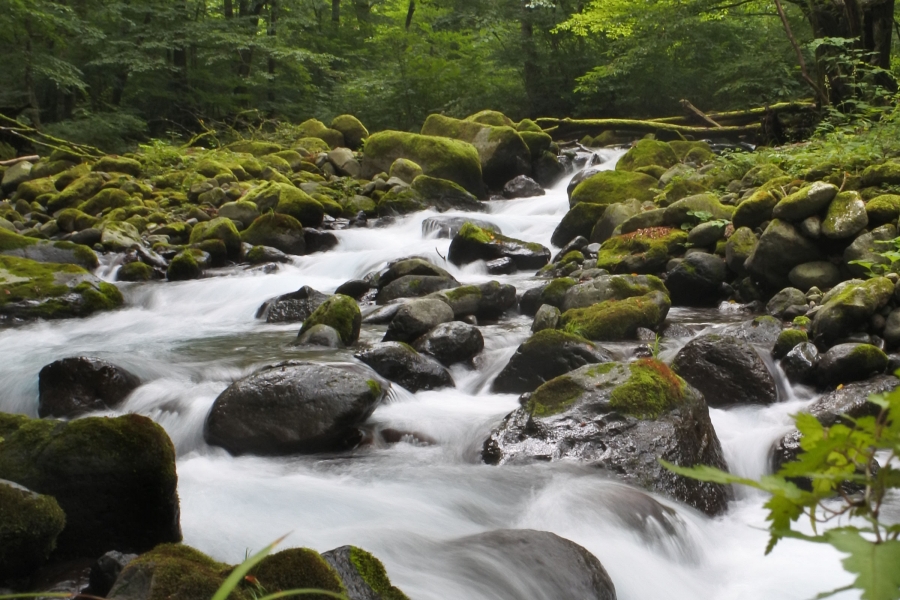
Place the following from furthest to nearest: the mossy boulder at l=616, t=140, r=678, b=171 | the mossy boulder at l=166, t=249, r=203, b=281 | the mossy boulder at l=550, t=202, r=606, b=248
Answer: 1. the mossy boulder at l=616, t=140, r=678, b=171
2. the mossy boulder at l=550, t=202, r=606, b=248
3. the mossy boulder at l=166, t=249, r=203, b=281

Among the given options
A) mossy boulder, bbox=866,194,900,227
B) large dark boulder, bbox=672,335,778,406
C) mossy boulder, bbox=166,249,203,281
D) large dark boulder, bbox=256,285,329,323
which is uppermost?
mossy boulder, bbox=866,194,900,227

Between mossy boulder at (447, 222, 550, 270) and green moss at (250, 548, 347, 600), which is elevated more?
green moss at (250, 548, 347, 600)

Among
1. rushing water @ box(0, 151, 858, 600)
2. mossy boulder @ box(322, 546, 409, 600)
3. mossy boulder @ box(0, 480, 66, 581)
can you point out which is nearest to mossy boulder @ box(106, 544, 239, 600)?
mossy boulder @ box(322, 546, 409, 600)

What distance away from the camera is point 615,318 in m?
7.15

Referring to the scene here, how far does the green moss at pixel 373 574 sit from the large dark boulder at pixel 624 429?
2107 millimetres

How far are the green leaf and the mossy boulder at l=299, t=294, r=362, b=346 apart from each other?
21.2 feet

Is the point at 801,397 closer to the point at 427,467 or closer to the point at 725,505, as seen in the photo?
the point at 725,505

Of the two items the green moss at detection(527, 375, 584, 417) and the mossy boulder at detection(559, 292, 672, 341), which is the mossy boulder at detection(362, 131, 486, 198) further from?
the green moss at detection(527, 375, 584, 417)

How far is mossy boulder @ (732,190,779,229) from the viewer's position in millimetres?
8609

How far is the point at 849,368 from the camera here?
545 centimetres

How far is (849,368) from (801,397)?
40 centimetres

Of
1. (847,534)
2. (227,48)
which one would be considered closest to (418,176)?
(227,48)

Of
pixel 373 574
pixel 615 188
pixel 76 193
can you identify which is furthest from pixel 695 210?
pixel 76 193

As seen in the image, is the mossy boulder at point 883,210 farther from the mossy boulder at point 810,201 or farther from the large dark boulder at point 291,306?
the large dark boulder at point 291,306
